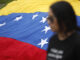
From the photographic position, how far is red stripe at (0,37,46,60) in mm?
1780

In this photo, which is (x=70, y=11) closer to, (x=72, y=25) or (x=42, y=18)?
(x=72, y=25)

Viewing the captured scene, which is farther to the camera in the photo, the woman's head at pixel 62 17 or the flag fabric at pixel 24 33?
the flag fabric at pixel 24 33

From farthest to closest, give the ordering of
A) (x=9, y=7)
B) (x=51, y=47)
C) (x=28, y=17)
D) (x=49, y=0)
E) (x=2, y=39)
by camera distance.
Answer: (x=9, y=7), (x=49, y=0), (x=28, y=17), (x=2, y=39), (x=51, y=47)

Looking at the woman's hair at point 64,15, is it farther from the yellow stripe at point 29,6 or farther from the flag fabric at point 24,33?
the yellow stripe at point 29,6

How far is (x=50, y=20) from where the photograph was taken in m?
1.05

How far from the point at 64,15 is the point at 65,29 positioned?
0.09 m

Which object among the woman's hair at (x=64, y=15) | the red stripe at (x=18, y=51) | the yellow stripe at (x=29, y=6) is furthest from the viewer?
the yellow stripe at (x=29, y=6)

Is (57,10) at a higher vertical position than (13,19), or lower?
higher

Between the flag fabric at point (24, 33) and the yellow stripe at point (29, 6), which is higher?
the yellow stripe at point (29, 6)

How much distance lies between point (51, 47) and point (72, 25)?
243 millimetres

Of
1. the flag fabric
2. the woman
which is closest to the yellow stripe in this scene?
the flag fabric

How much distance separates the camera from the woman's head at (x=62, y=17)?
0.99m

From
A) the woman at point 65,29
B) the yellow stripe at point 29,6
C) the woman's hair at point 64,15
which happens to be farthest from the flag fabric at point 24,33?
the woman's hair at point 64,15

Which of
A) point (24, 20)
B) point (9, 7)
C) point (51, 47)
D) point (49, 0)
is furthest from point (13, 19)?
point (51, 47)
